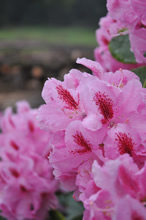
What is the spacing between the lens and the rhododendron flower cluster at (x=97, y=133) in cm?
40

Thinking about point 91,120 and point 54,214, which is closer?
point 91,120

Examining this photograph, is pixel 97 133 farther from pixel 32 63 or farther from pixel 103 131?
pixel 32 63

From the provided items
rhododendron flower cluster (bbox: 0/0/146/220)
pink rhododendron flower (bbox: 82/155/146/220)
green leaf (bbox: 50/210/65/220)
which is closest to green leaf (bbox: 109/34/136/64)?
rhododendron flower cluster (bbox: 0/0/146/220)

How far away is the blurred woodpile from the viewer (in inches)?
177

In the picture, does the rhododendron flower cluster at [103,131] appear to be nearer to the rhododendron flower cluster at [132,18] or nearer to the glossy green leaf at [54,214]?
the rhododendron flower cluster at [132,18]

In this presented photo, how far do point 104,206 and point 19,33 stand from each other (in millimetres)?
5516

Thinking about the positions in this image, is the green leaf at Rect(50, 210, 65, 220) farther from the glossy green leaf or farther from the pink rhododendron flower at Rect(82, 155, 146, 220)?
the pink rhododendron flower at Rect(82, 155, 146, 220)

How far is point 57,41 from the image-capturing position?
18.2 feet

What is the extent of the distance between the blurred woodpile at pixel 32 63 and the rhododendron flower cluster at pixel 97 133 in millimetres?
3711

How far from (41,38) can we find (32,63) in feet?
3.44

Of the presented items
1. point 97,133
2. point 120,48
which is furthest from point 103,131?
point 120,48

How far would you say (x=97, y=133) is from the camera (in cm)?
Answer: 45

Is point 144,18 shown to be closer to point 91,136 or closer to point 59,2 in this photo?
point 91,136

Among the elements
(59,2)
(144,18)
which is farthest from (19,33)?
(144,18)
